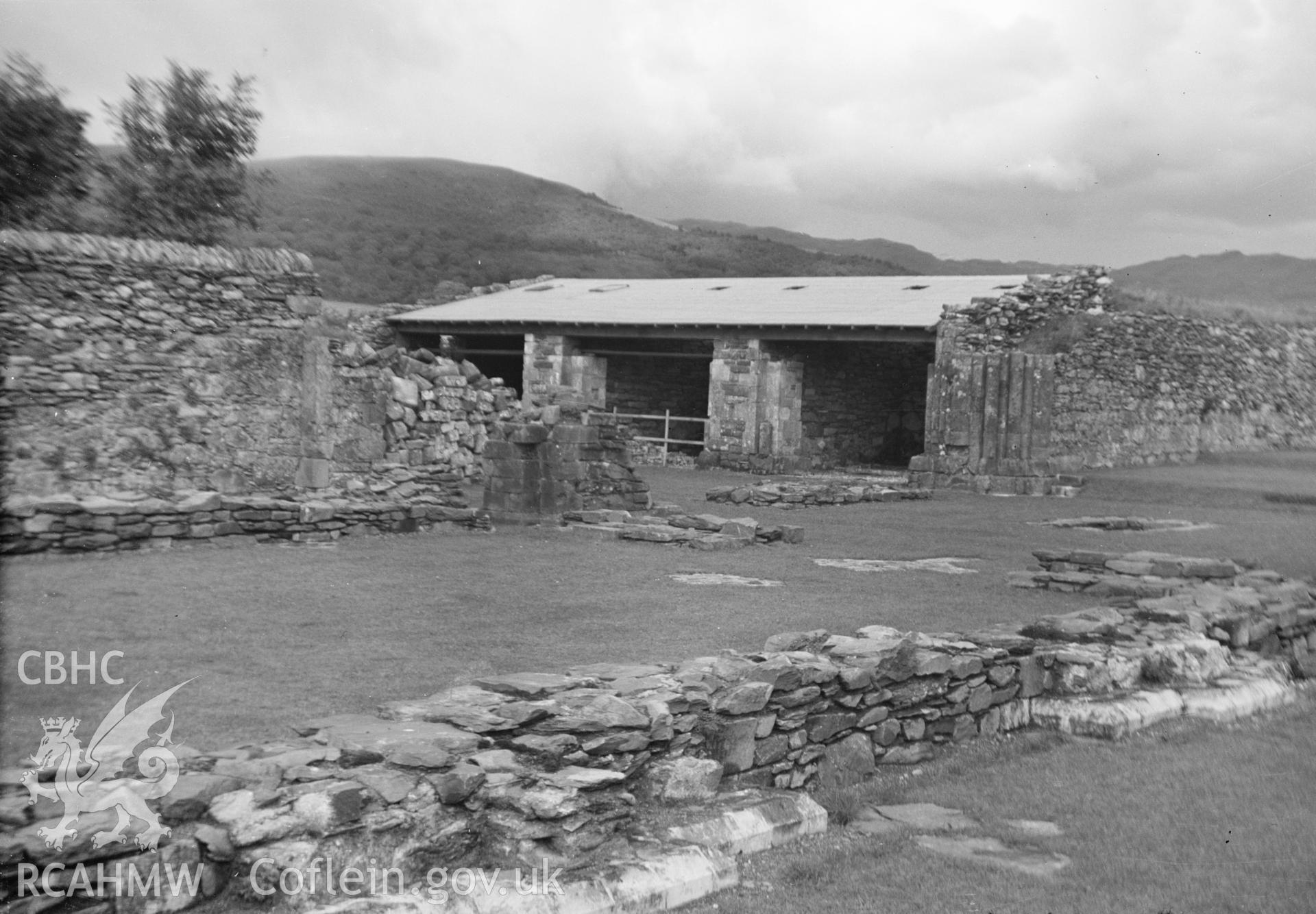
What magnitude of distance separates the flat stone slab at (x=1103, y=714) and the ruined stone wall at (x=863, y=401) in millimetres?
18007

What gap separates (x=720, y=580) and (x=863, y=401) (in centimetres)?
1710

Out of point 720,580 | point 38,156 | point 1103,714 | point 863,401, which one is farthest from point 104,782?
point 863,401

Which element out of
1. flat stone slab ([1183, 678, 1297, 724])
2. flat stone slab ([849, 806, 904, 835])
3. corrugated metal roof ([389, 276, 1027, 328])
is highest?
corrugated metal roof ([389, 276, 1027, 328])

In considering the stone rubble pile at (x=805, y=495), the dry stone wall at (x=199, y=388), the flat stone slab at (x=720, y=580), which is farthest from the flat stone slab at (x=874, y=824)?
the stone rubble pile at (x=805, y=495)

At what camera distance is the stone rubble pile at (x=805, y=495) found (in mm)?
17594

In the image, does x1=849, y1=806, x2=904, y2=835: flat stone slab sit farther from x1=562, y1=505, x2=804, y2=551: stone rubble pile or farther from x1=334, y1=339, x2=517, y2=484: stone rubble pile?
x1=334, y1=339, x2=517, y2=484: stone rubble pile

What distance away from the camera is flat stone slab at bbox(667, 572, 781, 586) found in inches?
398

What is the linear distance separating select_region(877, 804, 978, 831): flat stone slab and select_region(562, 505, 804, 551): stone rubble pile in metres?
7.64

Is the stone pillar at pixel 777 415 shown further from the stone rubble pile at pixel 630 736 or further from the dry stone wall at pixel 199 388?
the stone rubble pile at pixel 630 736

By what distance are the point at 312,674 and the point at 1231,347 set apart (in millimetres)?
Result: 27258

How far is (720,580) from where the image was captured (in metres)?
10.4

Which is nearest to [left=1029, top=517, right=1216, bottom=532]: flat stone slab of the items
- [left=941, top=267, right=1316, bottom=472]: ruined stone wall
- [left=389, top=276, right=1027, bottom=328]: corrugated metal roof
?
[left=941, top=267, right=1316, bottom=472]: ruined stone wall

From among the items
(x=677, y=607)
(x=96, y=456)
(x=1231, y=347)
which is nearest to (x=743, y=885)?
(x=677, y=607)

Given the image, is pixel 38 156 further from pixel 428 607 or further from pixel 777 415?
pixel 777 415
